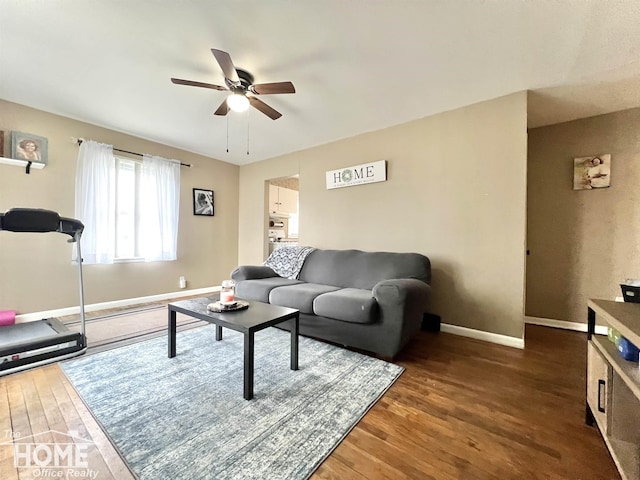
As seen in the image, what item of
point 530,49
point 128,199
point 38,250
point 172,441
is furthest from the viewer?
point 128,199

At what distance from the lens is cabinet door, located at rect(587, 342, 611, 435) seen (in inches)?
45.8

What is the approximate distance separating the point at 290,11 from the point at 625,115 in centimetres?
360

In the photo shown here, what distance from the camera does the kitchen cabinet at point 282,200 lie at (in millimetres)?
A: 5184

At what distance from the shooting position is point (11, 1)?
1614 mm

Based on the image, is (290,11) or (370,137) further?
(370,137)

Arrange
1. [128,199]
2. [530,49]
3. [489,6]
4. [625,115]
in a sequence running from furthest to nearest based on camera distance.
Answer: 1. [128,199]
2. [625,115]
3. [530,49]
4. [489,6]

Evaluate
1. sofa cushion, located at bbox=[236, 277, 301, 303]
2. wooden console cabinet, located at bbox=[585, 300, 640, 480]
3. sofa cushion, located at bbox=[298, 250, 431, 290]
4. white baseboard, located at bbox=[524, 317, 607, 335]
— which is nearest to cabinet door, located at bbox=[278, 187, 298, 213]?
sofa cushion, located at bbox=[298, 250, 431, 290]

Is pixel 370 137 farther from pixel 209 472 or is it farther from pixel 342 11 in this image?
pixel 209 472

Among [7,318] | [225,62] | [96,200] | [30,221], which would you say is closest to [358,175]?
[225,62]

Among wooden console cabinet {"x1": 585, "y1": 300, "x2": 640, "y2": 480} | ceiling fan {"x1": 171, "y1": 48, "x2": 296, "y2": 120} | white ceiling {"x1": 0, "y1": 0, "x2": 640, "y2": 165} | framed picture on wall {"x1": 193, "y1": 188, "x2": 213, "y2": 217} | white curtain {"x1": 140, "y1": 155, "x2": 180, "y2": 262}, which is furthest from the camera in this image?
framed picture on wall {"x1": 193, "y1": 188, "x2": 213, "y2": 217}

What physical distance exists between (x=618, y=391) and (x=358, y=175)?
296 centimetres

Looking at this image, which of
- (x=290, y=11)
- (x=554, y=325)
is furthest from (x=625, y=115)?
(x=290, y=11)

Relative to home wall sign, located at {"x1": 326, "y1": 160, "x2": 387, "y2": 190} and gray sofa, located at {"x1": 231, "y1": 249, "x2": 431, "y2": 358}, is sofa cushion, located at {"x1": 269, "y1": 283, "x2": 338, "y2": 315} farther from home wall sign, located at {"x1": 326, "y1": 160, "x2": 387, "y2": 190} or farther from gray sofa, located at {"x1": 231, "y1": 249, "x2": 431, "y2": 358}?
home wall sign, located at {"x1": 326, "y1": 160, "x2": 387, "y2": 190}

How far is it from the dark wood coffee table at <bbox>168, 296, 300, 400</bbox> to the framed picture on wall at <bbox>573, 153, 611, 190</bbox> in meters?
3.52
